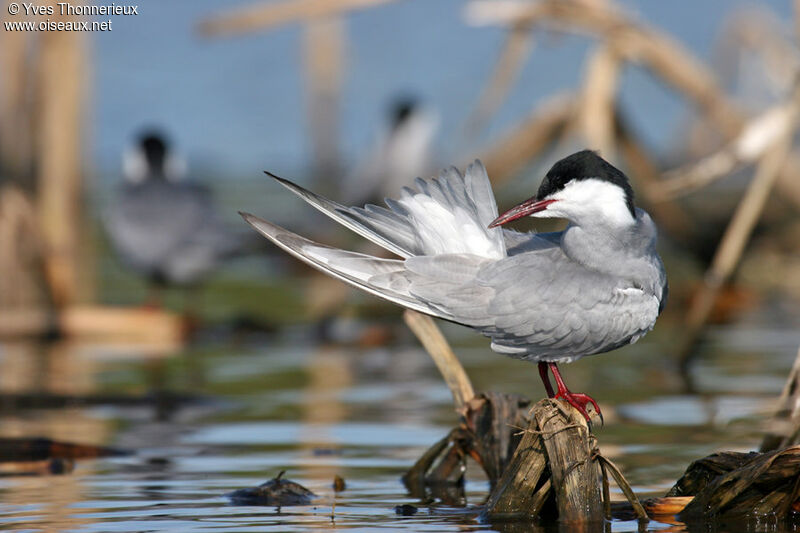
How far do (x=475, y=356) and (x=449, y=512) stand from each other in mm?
4793

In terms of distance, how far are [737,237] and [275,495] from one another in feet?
12.8

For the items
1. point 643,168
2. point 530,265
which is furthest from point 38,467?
point 643,168

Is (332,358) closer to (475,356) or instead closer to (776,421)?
(475,356)

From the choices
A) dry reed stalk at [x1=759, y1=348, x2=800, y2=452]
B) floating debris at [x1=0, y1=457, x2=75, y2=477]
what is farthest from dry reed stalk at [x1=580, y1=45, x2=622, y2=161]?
floating debris at [x1=0, y1=457, x2=75, y2=477]

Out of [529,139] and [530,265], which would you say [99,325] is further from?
[530,265]

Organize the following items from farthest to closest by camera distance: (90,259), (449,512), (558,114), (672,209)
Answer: (90,259)
(672,209)
(558,114)
(449,512)

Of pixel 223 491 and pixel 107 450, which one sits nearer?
pixel 223 491

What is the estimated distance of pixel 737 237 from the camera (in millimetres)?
8078

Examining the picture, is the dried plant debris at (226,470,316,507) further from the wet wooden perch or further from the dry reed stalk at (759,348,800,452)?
the dry reed stalk at (759,348,800,452)

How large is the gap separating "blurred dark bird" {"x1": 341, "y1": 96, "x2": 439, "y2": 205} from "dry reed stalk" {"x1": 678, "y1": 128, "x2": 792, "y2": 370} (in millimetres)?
6261

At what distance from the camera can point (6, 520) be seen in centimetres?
481

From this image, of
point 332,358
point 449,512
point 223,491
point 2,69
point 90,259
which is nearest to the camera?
point 449,512

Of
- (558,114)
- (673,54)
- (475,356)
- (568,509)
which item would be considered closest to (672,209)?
(558,114)

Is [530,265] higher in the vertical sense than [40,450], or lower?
higher
